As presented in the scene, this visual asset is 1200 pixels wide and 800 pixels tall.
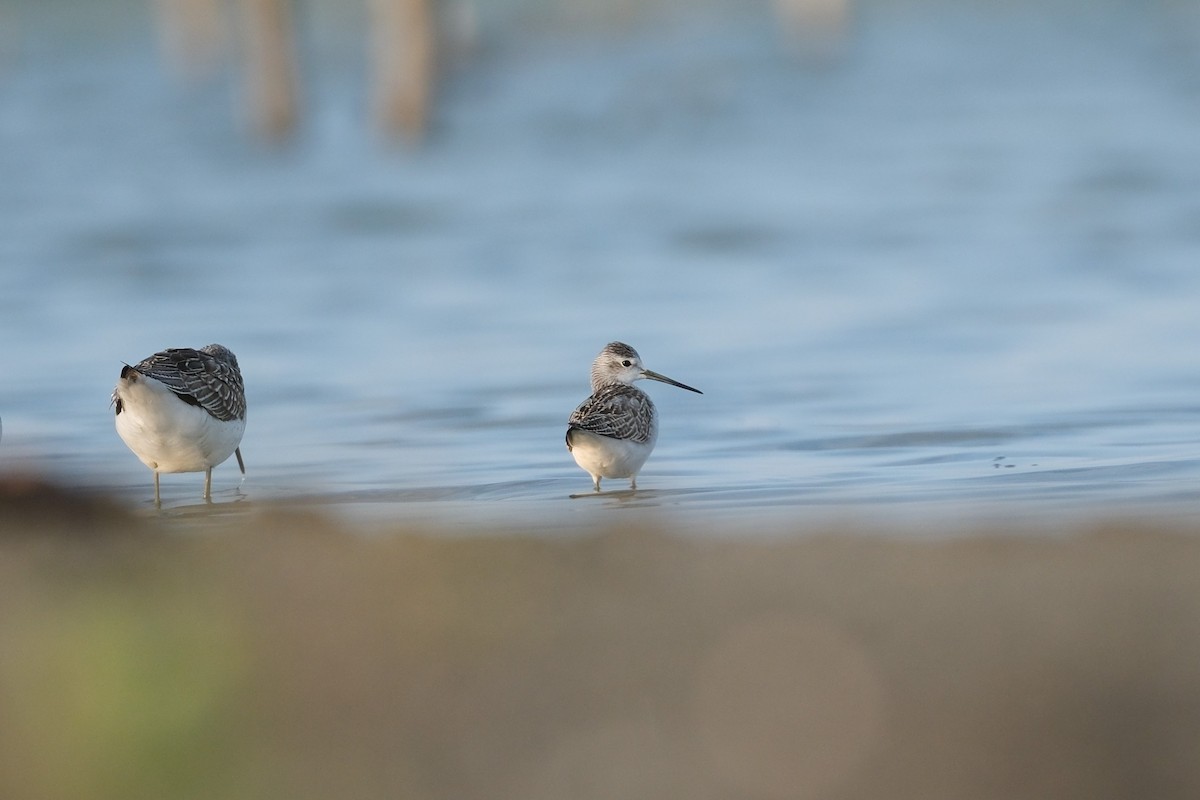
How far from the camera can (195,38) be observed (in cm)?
4653

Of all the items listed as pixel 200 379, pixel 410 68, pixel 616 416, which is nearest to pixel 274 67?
pixel 410 68

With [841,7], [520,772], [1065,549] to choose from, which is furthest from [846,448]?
[841,7]

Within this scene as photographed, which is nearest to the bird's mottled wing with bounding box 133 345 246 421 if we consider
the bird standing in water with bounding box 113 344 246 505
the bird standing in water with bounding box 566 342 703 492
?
the bird standing in water with bounding box 113 344 246 505

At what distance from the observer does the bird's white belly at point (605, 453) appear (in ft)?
27.5

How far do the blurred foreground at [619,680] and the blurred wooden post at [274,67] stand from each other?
2365 centimetres

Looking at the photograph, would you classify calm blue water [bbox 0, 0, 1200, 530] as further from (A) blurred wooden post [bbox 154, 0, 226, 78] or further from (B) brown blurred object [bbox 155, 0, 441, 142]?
(A) blurred wooden post [bbox 154, 0, 226, 78]

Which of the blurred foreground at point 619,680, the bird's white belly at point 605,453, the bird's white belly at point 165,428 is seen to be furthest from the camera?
the bird's white belly at point 605,453

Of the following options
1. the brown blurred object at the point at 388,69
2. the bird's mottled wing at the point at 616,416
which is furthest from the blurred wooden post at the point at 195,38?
the bird's mottled wing at the point at 616,416

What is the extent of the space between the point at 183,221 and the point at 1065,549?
19.3m

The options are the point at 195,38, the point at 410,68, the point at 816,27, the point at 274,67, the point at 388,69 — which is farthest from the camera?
the point at 195,38

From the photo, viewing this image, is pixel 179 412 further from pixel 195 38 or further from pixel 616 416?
pixel 195 38

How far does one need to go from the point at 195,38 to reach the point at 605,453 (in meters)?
40.5

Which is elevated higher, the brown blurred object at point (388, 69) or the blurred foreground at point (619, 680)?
the brown blurred object at point (388, 69)

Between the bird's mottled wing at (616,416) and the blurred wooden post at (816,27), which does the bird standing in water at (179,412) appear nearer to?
the bird's mottled wing at (616,416)
